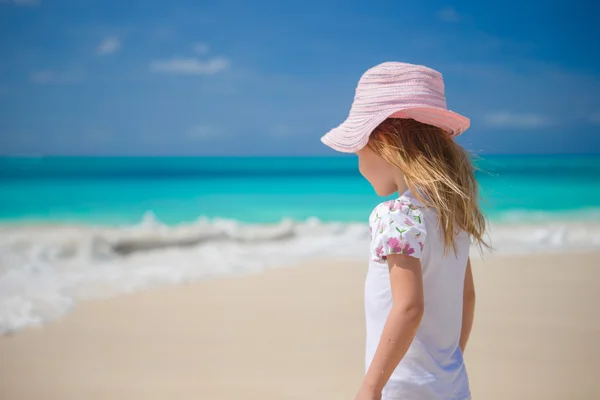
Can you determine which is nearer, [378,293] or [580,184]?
[378,293]

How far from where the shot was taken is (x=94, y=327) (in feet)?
13.2

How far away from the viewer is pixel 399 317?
4.00 ft

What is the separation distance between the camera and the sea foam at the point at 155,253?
16.3 feet

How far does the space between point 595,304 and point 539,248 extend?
3.21m

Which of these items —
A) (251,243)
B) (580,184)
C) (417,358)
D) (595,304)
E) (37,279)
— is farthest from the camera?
(580,184)

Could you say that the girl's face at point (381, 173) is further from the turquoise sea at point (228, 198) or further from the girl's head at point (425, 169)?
the turquoise sea at point (228, 198)

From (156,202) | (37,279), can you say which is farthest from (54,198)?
(37,279)

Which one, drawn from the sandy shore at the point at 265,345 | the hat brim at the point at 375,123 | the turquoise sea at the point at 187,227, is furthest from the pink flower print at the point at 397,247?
the sandy shore at the point at 265,345

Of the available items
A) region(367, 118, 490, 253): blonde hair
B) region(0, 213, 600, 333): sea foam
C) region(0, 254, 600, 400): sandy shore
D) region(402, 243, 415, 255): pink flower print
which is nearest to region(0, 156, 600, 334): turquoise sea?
region(0, 213, 600, 333): sea foam

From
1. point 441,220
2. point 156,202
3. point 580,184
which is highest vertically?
point 580,184

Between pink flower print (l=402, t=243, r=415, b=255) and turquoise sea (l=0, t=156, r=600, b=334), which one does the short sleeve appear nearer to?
pink flower print (l=402, t=243, r=415, b=255)

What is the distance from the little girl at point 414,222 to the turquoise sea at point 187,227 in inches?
9.6

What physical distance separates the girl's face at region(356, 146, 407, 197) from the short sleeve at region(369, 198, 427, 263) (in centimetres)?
9

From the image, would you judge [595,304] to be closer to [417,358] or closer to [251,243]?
[417,358]
